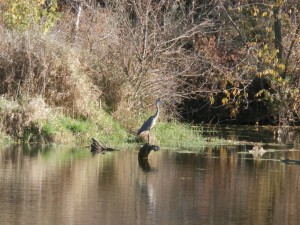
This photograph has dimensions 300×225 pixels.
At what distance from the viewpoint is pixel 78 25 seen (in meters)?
33.8

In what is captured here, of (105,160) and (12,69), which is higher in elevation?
(12,69)

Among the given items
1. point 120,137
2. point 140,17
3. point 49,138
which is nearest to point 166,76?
point 140,17

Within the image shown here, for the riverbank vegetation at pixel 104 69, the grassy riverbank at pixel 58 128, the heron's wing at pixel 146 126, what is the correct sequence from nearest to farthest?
the grassy riverbank at pixel 58 128, the riverbank vegetation at pixel 104 69, the heron's wing at pixel 146 126

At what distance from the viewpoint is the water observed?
1461cm

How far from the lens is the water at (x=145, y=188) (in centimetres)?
1461

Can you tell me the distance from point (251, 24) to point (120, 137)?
1457cm

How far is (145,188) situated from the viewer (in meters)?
17.9

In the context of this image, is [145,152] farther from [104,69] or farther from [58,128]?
[104,69]

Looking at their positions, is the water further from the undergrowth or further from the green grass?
the undergrowth

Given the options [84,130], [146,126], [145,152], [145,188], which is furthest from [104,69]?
[145,188]

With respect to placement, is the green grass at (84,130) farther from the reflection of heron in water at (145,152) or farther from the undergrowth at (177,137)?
the reflection of heron in water at (145,152)

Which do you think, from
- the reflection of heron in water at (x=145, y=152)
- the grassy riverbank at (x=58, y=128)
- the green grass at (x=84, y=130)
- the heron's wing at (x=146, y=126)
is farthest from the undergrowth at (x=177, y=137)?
the reflection of heron in water at (x=145, y=152)

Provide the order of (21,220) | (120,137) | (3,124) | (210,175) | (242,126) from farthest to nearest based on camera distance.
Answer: (242,126) → (120,137) → (3,124) → (210,175) → (21,220)

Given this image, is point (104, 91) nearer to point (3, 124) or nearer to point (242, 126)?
point (3, 124)
